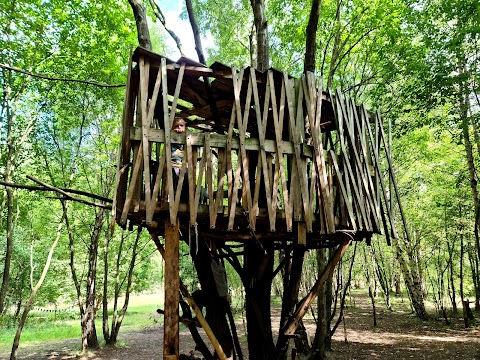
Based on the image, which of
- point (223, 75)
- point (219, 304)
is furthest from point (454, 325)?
point (223, 75)

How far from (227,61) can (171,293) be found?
14.4 meters

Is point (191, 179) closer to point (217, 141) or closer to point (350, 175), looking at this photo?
point (217, 141)

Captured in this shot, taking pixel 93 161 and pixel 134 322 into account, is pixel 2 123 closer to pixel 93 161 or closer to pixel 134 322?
pixel 93 161

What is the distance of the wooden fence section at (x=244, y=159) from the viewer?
438 cm

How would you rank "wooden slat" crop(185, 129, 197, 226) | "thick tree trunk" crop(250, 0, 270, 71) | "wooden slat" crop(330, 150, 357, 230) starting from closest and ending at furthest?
"wooden slat" crop(185, 129, 197, 226) < "wooden slat" crop(330, 150, 357, 230) < "thick tree trunk" crop(250, 0, 270, 71)

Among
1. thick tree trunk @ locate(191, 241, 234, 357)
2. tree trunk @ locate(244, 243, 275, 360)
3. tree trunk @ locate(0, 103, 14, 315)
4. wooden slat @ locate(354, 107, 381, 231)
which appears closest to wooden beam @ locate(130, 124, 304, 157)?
wooden slat @ locate(354, 107, 381, 231)

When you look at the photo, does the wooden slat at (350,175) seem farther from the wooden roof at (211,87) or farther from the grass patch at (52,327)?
the grass patch at (52,327)

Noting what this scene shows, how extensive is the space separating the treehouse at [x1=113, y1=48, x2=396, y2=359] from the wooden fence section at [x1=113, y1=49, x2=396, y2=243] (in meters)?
0.01

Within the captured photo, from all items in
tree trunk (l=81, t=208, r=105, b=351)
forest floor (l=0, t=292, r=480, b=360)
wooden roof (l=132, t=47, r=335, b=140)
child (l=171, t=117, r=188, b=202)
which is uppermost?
wooden roof (l=132, t=47, r=335, b=140)

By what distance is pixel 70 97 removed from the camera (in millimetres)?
12984

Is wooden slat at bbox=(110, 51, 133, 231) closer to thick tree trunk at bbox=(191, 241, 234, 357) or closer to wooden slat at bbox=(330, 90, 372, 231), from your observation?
thick tree trunk at bbox=(191, 241, 234, 357)

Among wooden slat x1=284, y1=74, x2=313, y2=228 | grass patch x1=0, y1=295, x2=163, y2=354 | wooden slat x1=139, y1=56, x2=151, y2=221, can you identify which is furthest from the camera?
grass patch x1=0, y1=295, x2=163, y2=354

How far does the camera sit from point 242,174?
15.3 feet

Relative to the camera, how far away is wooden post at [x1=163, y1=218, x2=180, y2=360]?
14.4ft
